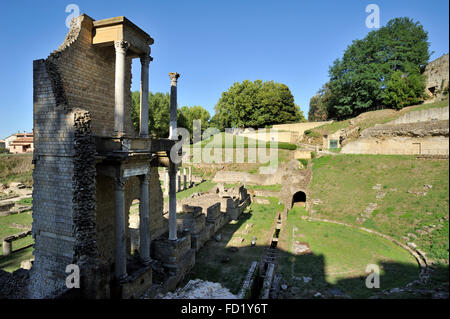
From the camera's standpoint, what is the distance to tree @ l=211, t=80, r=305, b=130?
4634 cm

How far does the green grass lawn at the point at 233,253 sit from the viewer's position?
34.4 ft

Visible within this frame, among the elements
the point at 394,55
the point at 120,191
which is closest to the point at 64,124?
the point at 120,191

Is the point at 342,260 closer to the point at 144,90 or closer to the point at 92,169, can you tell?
the point at 92,169

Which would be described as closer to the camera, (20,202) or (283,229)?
(283,229)

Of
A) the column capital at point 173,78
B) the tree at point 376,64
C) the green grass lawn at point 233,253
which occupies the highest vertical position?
the tree at point 376,64

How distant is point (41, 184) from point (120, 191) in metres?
2.13

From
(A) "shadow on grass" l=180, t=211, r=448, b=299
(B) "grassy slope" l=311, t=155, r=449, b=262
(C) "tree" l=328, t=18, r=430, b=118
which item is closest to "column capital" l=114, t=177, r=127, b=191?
(A) "shadow on grass" l=180, t=211, r=448, b=299

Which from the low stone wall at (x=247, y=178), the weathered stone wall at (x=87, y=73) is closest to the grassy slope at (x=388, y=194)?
the low stone wall at (x=247, y=178)

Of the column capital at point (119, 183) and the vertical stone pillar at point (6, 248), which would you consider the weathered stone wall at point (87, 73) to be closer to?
the column capital at point (119, 183)

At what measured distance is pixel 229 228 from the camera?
55.7 feet

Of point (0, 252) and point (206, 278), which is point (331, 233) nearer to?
point (206, 278)

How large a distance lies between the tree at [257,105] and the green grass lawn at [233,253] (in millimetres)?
29969
